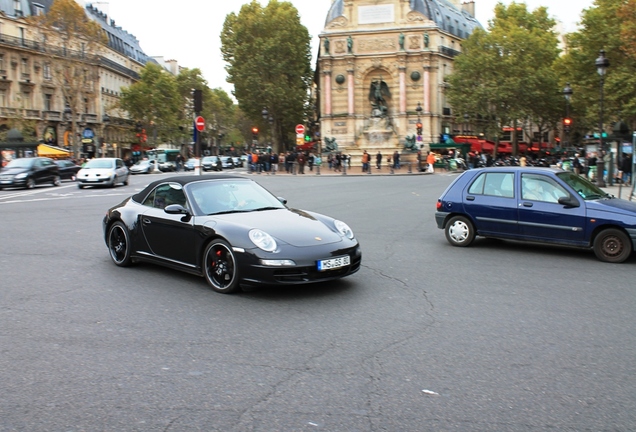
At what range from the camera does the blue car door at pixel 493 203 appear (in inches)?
424

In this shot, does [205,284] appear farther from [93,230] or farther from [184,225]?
[93,230]

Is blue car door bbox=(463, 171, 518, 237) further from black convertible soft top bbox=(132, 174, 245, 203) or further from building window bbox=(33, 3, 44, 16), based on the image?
building window bbox=(33, 3, 44, 16)

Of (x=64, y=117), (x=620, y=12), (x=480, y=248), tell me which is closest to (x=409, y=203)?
(x=480, y=248)

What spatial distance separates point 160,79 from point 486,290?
81577mm

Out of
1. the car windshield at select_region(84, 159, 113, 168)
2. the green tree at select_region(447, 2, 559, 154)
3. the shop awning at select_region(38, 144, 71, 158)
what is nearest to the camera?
the car windshield at select_region(84, 159, 113, 168)

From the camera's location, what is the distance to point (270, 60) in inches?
2687

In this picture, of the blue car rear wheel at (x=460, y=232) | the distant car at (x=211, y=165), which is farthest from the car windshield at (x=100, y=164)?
the distant car at (x=211, y=165)

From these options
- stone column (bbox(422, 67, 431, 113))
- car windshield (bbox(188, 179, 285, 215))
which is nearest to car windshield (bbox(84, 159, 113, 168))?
car windshield (bbox(188, 179, 285, 215))

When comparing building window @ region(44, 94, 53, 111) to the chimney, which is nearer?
building window @ region(44, 94, 53, 111)

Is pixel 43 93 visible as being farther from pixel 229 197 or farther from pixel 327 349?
pixel 327 349

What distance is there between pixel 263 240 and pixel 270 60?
63288mm

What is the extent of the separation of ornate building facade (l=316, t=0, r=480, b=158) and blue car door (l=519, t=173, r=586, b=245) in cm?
5438

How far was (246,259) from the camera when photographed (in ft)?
23.6

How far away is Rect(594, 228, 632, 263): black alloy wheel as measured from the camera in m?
9.65
